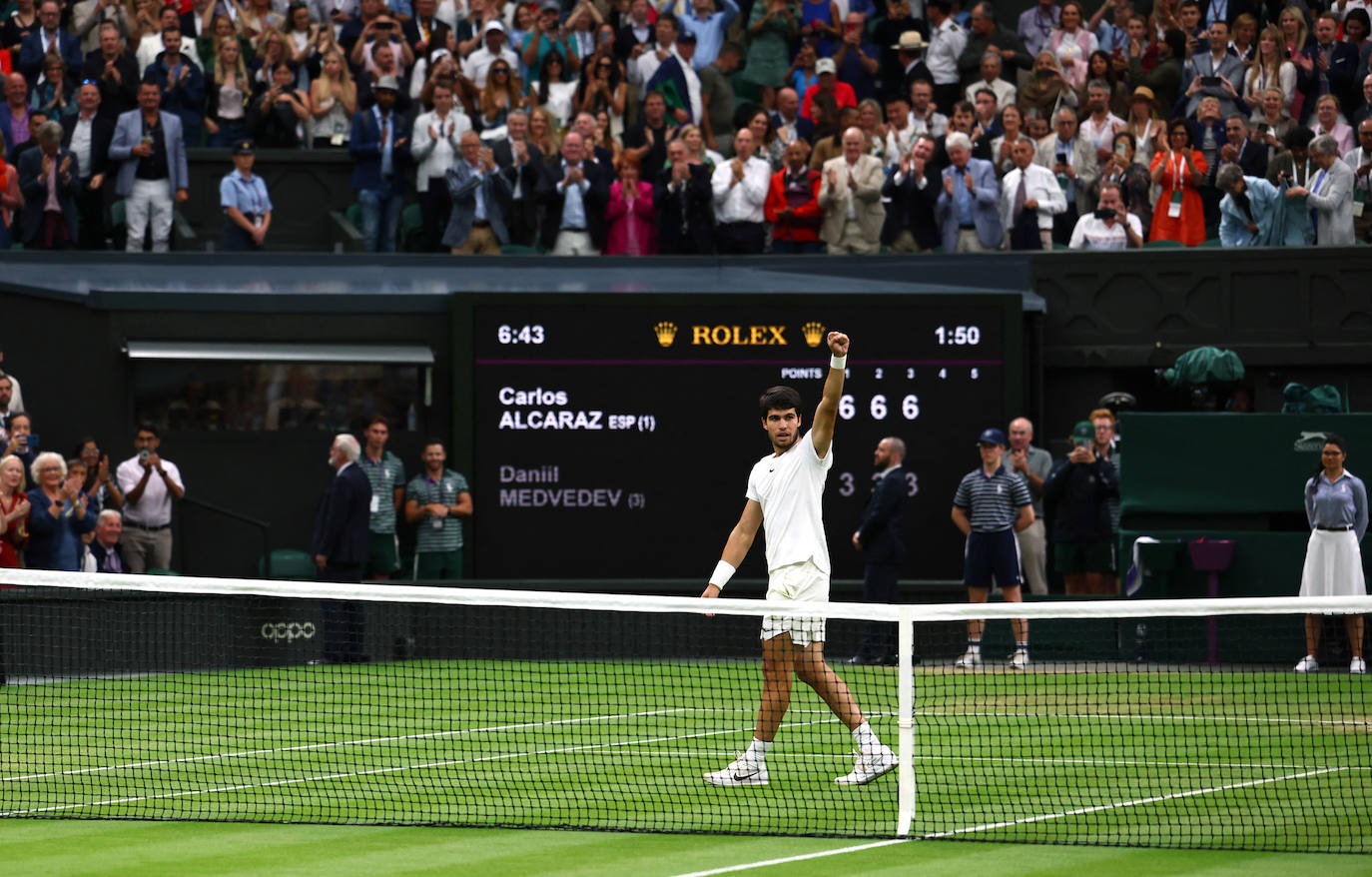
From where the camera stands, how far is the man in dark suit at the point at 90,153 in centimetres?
2272

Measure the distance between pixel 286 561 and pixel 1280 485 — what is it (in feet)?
30.8

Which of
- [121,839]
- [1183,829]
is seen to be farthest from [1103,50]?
[121,839]

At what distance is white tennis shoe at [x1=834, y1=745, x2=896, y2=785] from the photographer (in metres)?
10.8

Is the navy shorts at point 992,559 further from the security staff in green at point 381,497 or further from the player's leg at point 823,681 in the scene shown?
the player's leg at point 823,681

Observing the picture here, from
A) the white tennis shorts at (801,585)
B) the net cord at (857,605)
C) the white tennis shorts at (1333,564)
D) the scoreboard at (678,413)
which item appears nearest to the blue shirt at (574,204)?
the scoreboard at (678,413)

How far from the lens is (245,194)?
2305 centimetres

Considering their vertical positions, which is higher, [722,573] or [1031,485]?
[1031,485]

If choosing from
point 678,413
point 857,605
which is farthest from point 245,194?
point 857,605

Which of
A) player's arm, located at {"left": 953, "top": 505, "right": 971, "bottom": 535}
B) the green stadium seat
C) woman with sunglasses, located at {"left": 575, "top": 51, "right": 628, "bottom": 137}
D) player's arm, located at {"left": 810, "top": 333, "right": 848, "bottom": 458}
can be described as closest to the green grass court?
player's arm, located at {"left": 810, "top": 333, "right": 848, "bottom": 458}

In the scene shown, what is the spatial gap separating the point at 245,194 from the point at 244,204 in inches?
4.2

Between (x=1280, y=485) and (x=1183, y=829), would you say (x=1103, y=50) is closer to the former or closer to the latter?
(x=1280, y=485)

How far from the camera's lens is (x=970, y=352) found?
2095 centimetres

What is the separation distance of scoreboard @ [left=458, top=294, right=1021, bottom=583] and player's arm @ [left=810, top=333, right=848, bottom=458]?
10003 millimetres

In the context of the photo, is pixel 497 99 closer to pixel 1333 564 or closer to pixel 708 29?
pixel 708 29
